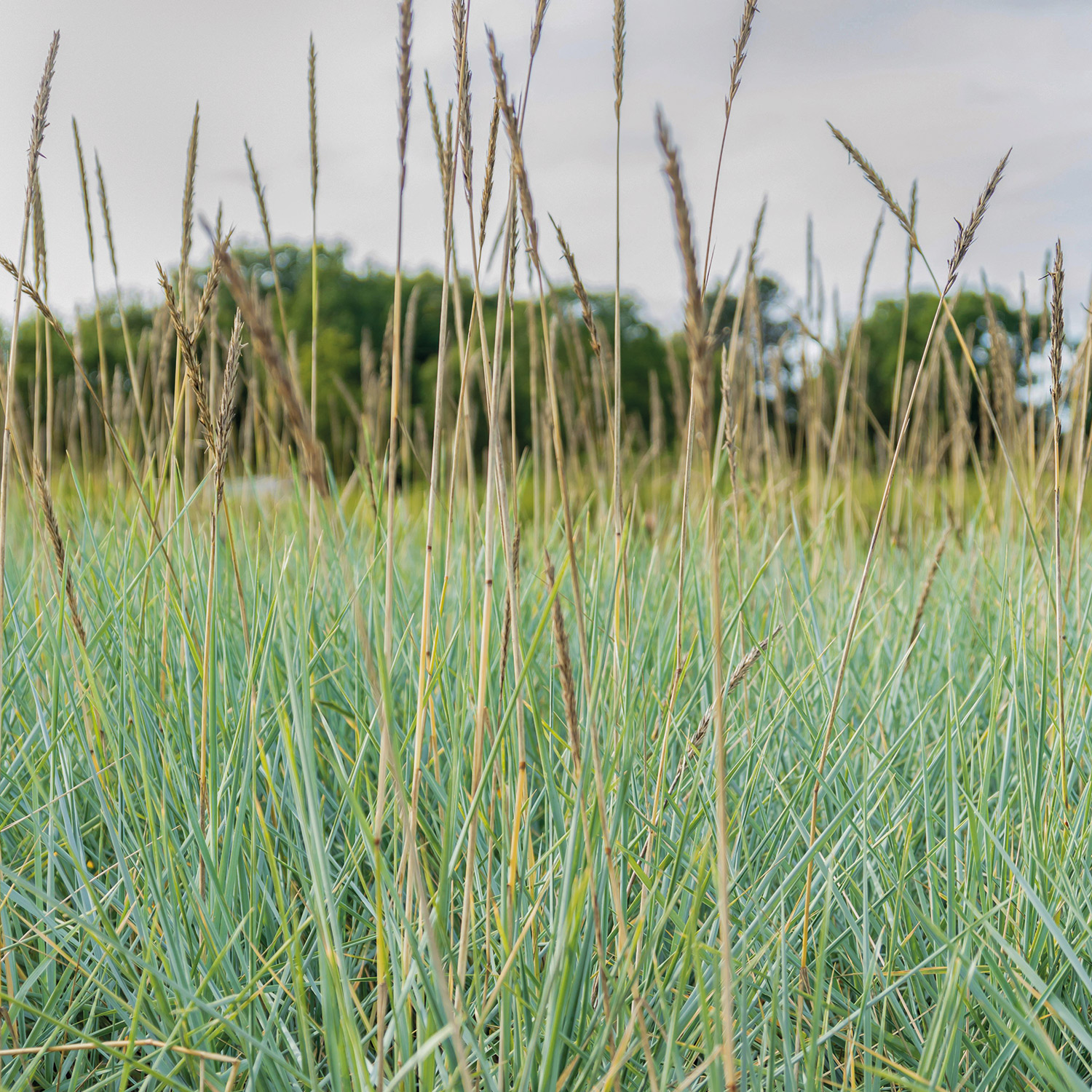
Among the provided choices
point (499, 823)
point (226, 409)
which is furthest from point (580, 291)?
point (499, 823)

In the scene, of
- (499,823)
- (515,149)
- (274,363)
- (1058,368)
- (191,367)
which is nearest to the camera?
(274,363)

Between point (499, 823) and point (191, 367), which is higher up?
point (191, 367)

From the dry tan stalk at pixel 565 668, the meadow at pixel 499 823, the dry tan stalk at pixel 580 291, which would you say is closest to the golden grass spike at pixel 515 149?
Answer: the meadow at pixel 499 823

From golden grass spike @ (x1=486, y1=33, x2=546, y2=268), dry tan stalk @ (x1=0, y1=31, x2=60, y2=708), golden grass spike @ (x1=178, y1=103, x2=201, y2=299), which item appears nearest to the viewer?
golden grass spike @ (x1=486, y1=33, x2=546, y2=268)

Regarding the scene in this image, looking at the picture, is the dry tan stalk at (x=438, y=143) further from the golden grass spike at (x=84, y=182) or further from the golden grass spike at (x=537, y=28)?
the golden grass spike at (x=84, y=182)

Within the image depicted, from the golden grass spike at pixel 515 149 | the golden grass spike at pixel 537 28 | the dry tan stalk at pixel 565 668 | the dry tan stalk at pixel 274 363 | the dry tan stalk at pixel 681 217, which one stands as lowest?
the dry tan stalk at pixel 565 668

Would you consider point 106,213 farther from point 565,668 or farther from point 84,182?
point 565,668

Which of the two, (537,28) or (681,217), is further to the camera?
(537,28)

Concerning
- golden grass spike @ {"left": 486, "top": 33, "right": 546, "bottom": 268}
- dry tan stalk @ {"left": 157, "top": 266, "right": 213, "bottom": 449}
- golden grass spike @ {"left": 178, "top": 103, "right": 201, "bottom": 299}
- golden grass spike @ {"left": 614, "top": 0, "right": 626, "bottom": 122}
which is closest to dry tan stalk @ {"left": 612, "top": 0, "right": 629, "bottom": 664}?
golden grass spike @ {"left": 614, "top": 0, "right": 626, "bottom": 122}

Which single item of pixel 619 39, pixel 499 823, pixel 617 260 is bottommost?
pixel 499 823

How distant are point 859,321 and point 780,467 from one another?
Result: 0.46m

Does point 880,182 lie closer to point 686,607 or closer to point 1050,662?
point 686,607

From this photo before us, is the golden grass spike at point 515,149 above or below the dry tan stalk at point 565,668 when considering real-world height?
above

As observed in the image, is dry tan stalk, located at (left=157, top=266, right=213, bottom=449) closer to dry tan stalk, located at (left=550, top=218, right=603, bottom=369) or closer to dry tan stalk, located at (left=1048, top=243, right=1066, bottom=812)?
dry tan stalk, located at (left=550, top=218, right=603, bottom=369)
